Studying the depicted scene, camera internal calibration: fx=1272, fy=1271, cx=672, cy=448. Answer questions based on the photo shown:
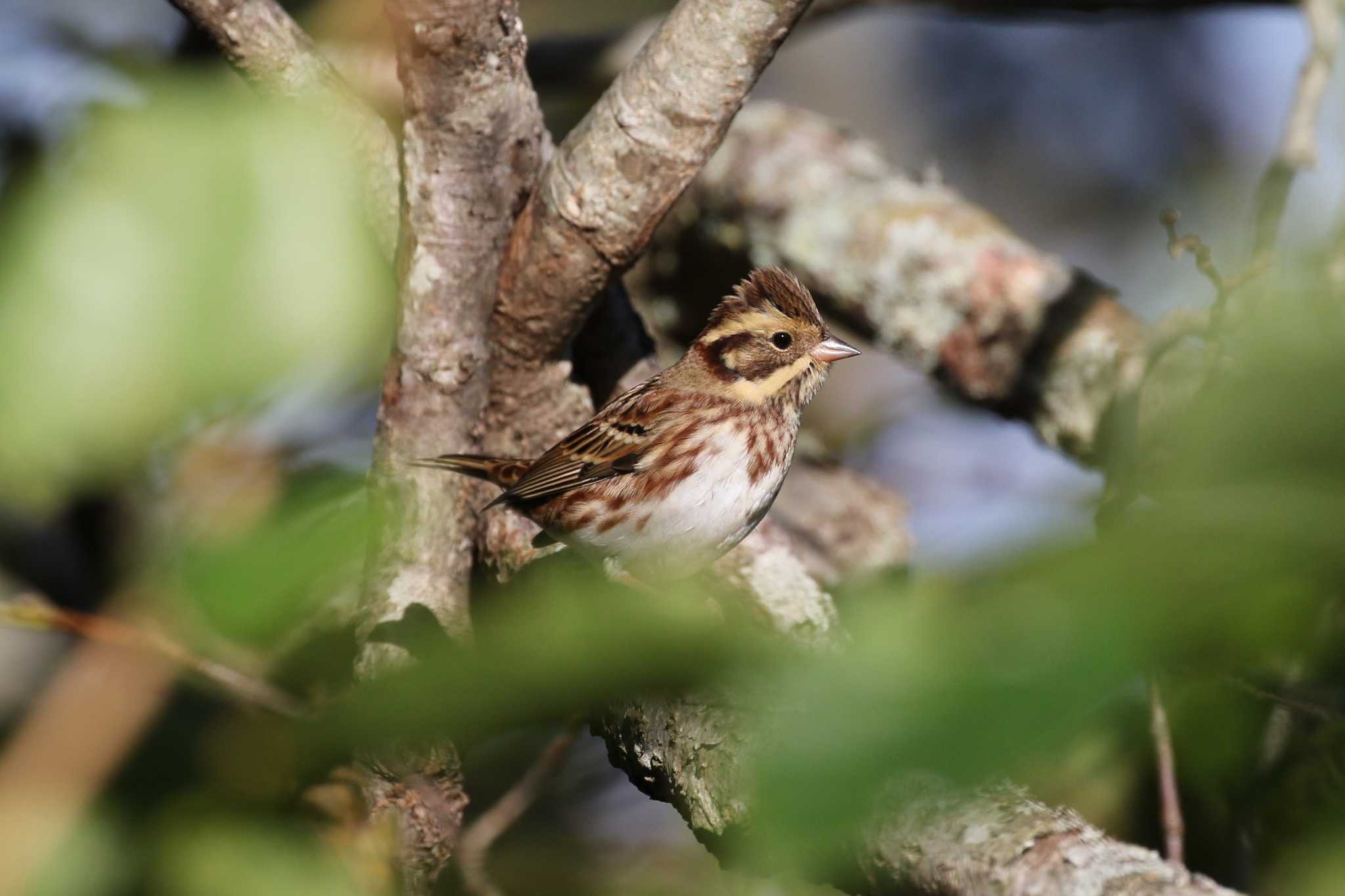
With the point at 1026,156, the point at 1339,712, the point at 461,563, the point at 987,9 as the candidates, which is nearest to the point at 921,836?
the point at 1339,712

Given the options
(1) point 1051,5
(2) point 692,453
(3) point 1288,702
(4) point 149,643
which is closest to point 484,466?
(2) point 692,453

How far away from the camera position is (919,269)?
473 centimetres

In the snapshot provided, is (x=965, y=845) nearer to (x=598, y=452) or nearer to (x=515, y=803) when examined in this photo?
(x=515, y=803)

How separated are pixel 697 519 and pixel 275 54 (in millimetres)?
1491

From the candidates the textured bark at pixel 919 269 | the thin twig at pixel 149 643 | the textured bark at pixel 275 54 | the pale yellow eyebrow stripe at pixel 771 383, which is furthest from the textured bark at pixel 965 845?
the textured bark at pixel 919 269

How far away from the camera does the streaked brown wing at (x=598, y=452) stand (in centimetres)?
330

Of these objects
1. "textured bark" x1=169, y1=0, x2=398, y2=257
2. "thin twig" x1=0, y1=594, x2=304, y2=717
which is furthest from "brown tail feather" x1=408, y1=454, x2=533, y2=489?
"thin twig" x1=0, y1=594, x2=304, y2=717

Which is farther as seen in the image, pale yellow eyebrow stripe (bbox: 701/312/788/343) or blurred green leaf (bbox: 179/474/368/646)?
pale yellow eyebrow stripe (bbox: 701/312/788/343)

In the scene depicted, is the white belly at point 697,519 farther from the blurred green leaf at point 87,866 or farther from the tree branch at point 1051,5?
the tree branch at point 1051,5

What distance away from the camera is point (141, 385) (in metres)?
1.27

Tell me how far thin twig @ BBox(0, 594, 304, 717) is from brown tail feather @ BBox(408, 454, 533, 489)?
3.38ft

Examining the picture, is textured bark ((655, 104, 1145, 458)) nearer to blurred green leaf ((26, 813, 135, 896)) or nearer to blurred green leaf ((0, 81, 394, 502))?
blurred green leaf ((0, 81, 394, 502))

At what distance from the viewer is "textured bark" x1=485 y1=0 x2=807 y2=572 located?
262cm

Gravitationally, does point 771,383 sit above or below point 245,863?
below
